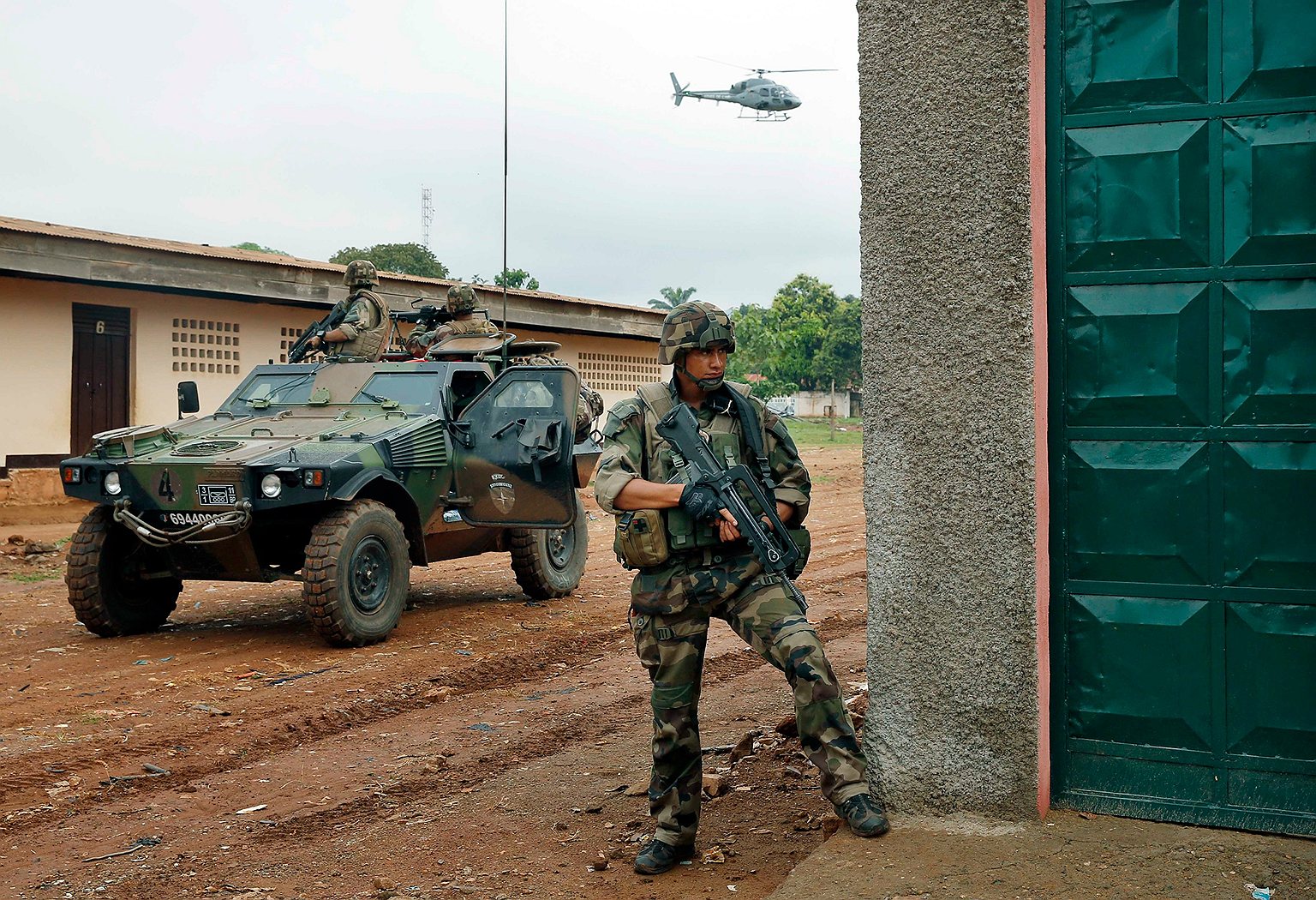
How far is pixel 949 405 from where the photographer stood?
133 inches

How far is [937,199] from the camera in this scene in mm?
3404

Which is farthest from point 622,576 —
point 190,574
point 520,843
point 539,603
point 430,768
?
point 520,843

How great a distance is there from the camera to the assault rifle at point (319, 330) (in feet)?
31.5

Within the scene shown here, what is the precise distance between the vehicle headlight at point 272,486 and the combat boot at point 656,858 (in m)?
3.89

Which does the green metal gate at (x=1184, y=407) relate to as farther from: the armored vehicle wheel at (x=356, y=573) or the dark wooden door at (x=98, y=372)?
the dark wooden door at (x=98, y=372)

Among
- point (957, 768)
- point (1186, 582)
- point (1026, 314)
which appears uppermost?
point (1026, 314)

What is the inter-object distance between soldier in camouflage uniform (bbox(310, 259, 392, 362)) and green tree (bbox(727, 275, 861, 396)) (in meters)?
38.2

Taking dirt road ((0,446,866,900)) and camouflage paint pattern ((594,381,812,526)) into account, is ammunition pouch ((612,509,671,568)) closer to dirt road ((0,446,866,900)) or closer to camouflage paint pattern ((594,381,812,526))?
camouflage paint pattern ((594,381,812,526))

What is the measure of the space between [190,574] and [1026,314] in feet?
18.6

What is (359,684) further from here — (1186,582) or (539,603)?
(1186,582)

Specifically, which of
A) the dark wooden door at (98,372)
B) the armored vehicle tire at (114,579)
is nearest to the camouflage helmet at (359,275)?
the armored vehicle tire at (114,579)

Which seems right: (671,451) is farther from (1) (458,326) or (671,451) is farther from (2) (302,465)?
(1) (458,326)

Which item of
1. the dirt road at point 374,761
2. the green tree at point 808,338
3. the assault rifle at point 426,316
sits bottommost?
the dirt road at point 374,761

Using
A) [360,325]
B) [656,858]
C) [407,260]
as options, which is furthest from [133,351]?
[407,260]
